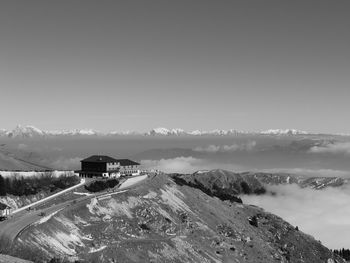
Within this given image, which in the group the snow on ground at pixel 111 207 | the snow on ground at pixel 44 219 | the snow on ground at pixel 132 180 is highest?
the snow on ground at pixel 132 180

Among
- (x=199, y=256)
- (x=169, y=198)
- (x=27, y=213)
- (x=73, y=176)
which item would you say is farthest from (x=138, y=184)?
(x=27, y=213)

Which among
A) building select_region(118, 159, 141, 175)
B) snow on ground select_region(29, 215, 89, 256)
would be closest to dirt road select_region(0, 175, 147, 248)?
snow on ground select_region(29, 215, 89, 256)

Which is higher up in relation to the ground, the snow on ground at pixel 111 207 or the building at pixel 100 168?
the building at pixel 100 168

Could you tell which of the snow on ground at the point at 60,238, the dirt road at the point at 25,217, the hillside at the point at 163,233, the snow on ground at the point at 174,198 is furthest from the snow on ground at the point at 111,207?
the snow on ground at the point at 174,198

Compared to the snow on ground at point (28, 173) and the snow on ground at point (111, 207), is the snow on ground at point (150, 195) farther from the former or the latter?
the snow on ground at point (28, 173)

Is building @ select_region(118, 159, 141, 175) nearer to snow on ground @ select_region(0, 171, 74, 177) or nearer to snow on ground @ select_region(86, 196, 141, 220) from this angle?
snow on ground @ select_region(0, 171, 74, 177)

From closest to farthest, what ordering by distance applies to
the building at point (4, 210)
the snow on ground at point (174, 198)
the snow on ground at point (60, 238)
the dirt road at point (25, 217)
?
the dirt road at point (25, 217), the snow on ground at point (60, 238), the building at point (4, 210), the snow on ground at point (174, 198)

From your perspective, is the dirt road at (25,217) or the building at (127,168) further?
the building at (127,168)

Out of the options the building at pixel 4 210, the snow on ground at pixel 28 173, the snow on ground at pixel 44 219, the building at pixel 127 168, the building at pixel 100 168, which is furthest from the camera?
the building at pixel 127 168

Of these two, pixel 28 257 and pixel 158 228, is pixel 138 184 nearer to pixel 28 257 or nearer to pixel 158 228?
pixel 158 228
